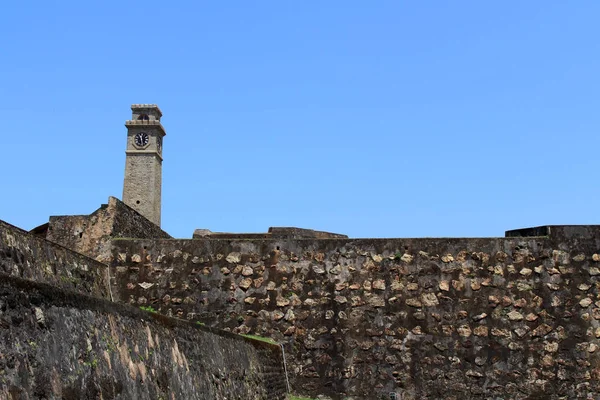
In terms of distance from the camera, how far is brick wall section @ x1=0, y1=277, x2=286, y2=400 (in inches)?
143

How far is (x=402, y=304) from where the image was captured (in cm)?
1139

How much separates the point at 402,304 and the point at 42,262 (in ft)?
19.0

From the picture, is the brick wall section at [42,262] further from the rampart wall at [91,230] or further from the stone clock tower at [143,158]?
the stone clock tower at [143,158]

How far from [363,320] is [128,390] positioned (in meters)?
7.00

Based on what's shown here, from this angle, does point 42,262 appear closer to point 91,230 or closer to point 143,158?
point 91,230

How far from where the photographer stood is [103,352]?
4535 mm

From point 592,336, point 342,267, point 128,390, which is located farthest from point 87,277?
point 592,336

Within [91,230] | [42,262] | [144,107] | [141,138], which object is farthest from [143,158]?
[42,262]

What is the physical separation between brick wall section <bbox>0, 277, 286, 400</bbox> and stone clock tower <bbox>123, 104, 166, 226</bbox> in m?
60.5

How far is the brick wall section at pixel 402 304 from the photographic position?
439 inches

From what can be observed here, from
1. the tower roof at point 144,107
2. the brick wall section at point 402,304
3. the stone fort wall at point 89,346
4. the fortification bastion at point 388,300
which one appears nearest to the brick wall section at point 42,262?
the stone fort wall at point 89,346

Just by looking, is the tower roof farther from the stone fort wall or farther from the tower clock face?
the stone fort wall

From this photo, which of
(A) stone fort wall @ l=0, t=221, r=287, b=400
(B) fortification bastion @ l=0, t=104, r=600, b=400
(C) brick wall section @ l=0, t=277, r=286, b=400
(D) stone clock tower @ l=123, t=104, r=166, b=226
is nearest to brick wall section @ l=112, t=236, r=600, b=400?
(B) fortification bastion @ l=0, t=104, r=600, b=400

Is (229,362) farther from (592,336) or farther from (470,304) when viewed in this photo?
(592,336)
